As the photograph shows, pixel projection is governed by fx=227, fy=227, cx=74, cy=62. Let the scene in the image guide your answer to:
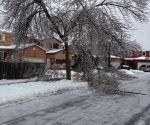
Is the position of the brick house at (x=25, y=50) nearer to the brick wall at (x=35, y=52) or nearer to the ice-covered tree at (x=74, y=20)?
the brick wall at (x=35, y=52)

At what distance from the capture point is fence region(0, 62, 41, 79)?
17.1 meters

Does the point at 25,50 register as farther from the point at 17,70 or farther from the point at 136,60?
the point at 136,60

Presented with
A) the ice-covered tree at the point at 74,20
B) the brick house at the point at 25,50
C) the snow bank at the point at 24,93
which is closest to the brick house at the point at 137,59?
the brick house at the point at 25,50

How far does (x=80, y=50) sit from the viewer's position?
632 inches

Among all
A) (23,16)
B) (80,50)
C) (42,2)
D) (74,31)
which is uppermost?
(42,2)

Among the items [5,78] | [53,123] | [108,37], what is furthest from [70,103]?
[5,78]

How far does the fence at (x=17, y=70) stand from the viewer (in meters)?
17.1

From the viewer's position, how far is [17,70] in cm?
1806

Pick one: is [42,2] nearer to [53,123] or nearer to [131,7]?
[131,7]

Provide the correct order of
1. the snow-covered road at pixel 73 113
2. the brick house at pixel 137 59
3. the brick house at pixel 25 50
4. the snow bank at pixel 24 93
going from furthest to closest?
the brick house at pixel 137 59, the brick house at pixel 25 50, the snow bank at pixel 24 93, the snow-covered road at pixel 73 113

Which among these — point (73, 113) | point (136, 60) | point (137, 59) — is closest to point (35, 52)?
point (73, 113)

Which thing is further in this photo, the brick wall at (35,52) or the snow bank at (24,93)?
the brick wall at (35,52)

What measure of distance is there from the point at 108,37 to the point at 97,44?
1.00m

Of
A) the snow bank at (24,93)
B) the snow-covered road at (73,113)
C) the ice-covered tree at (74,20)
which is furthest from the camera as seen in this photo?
the ice-covered tree at (74,20)
